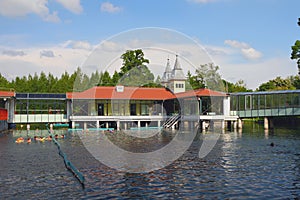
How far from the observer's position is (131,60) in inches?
3551

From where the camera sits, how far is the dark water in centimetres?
1484

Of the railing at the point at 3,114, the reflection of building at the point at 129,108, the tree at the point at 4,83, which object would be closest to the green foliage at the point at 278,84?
the reflection of building at the point at 129,108

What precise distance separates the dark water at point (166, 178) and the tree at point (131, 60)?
6472 centimetres

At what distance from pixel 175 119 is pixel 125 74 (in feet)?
129

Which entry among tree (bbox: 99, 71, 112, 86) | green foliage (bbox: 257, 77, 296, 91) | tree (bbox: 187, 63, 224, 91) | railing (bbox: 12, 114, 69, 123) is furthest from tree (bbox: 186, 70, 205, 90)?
railing (bbox: 12, 114, 69, 123)

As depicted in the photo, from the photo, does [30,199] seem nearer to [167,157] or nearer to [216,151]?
[167,157]

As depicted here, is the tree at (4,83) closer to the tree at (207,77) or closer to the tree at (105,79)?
the tree at (105,79)

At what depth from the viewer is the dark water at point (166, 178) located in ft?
48.7

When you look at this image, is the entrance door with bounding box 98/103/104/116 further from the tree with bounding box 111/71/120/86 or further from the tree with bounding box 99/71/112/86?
→ the tree with bounding box 111/71/120/86

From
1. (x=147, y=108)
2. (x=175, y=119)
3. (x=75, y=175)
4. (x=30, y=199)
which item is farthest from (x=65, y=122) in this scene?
(x=30, y=199)

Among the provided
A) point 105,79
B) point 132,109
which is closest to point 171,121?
point 132,109

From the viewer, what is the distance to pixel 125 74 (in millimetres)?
87938

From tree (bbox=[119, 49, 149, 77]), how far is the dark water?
64.7 meters

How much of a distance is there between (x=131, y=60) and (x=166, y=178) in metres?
73.8
